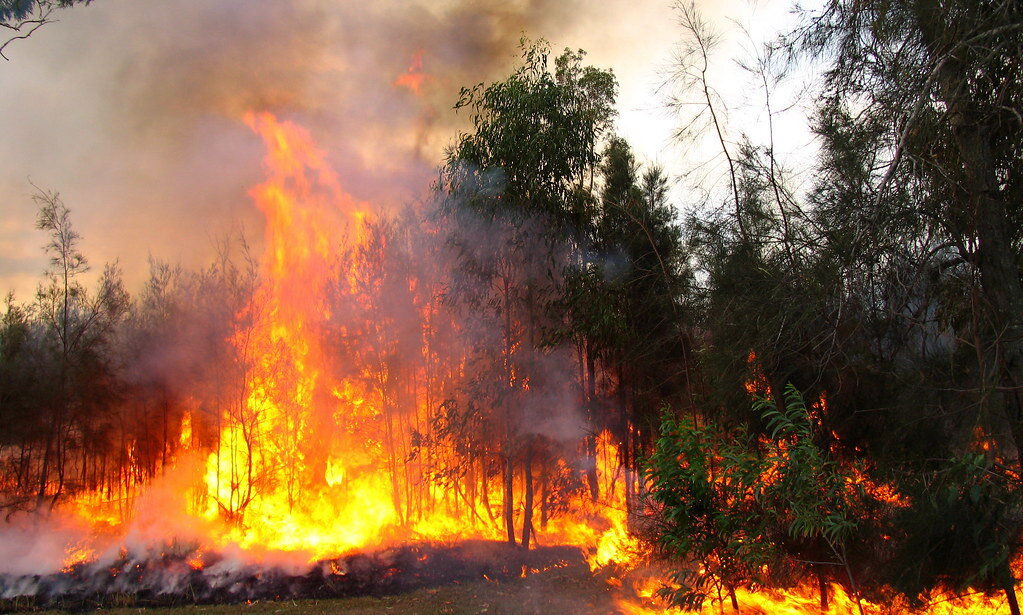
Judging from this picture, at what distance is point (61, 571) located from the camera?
1016 cm

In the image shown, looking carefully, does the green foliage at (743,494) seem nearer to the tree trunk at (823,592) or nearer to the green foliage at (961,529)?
the green foliage at (961,529)

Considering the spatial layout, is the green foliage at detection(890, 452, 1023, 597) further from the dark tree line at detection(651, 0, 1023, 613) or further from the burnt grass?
the burnt grass

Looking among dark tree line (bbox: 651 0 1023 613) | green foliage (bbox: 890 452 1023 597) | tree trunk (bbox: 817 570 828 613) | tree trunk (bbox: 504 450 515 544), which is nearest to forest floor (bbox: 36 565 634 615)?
tree trunk (bbox: 504 450 515 544)

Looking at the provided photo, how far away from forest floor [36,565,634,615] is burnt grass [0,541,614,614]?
3 cm

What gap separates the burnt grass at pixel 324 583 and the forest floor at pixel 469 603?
3cm

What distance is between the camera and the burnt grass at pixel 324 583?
902cm

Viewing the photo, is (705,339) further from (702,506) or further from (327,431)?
(327,431)

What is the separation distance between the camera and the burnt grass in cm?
902

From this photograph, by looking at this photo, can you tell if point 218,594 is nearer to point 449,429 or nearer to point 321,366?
point 449,429

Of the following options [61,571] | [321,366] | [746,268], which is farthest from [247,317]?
[746,268]

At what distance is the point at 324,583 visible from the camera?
9.73 m

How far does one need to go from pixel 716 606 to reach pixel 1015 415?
417cm

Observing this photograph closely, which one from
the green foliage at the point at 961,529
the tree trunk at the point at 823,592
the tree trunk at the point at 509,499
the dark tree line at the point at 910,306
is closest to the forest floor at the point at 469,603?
the tree trunk at the point at 509,499

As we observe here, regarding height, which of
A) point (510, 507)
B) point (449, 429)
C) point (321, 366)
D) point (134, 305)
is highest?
point (134, 305)
